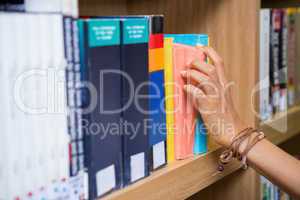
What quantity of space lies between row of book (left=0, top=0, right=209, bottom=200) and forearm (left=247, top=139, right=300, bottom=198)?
220 mm

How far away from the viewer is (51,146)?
593 mm

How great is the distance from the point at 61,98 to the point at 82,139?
0.07m

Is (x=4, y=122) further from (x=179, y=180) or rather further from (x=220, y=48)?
(x=220, y=48)

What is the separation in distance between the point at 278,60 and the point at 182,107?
58 centimetres

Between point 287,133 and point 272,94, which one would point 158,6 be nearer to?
point 272,94

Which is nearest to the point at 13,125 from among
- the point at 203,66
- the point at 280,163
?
the point at 203,66

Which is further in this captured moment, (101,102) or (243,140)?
(243,140)

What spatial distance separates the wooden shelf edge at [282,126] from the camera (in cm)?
122

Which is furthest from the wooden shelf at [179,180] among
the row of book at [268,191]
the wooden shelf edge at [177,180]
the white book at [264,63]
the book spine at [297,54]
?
the book spine at [297,54]

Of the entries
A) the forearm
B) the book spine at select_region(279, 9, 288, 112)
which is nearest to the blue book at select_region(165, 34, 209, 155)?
the forearm

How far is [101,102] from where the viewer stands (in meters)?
0.64

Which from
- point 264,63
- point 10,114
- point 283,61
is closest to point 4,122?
point 10,114

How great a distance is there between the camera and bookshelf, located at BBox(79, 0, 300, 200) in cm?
90

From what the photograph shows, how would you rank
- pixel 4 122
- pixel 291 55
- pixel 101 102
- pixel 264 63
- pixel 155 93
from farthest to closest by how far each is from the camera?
pixel 291 55 → pixel 264 63 → pixel 155 93 → pixel 101 102 → pixel 4 122
